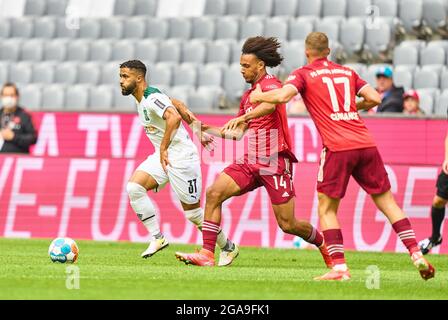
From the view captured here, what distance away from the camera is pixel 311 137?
17.8m

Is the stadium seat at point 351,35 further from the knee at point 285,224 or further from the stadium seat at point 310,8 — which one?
the knee at point 285,224

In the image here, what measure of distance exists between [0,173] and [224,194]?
21.7 ft

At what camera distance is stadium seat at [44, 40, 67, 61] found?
77.0ft

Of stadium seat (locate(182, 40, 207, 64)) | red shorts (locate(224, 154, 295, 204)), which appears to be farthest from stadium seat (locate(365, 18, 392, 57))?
red shorts (locate(224, 154, 295, 204))

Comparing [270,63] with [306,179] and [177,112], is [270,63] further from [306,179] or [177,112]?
[306,179]

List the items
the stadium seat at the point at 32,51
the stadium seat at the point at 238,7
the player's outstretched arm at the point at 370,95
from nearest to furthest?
the player's outstretched arm at the point at 370,95 < the stadium seat at the point at 238,7 < the stadium seat at the point at 32,51

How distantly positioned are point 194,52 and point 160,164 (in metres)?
9.23

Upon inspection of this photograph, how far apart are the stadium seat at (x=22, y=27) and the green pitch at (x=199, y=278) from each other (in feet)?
33.7

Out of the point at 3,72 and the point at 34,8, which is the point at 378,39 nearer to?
the point at 3,72

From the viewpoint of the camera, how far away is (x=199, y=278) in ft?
34.7

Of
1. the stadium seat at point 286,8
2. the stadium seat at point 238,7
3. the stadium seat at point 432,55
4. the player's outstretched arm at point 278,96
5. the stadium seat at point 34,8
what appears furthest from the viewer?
the stadium seat at point 34,8

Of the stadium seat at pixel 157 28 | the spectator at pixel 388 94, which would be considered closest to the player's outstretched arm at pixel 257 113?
the spectator at pixel 388 94

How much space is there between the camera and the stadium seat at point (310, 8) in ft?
73.4
